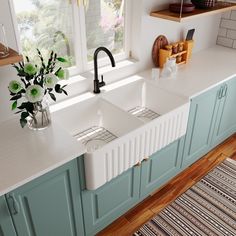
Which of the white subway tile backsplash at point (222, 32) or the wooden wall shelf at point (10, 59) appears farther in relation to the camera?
the white subway tile backsplash at point (222, 32)

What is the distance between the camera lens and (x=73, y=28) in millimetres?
2088

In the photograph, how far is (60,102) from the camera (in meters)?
2.07

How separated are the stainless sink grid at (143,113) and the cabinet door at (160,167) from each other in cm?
30

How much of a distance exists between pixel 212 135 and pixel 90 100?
139 cm

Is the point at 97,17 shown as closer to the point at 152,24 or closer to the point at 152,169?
the point at 152,24

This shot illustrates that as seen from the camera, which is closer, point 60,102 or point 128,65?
point 60,102

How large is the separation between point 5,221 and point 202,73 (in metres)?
2.03

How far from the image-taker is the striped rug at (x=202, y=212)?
7.19 ft

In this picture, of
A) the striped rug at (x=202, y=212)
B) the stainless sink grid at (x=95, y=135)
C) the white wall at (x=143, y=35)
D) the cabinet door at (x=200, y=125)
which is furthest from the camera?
the cabinet door at (x=200, y=125)

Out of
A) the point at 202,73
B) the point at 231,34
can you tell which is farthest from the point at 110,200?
the point at 231,34

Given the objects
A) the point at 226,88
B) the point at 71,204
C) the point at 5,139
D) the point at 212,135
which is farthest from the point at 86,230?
the point at 226,88

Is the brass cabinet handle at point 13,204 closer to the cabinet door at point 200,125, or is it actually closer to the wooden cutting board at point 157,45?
the cabinet door at point 200,125

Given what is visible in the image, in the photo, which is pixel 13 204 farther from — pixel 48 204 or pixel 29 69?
pixel 29 69

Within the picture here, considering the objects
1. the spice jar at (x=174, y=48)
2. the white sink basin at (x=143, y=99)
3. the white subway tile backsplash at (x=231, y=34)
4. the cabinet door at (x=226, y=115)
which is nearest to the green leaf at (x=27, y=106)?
the white sink basin at (x=143, y=99)
